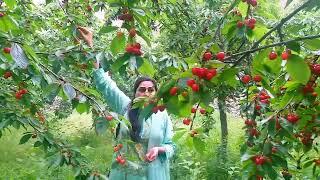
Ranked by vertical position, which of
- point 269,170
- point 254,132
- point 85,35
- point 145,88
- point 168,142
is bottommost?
point 269,170

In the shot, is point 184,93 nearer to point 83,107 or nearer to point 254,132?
point 254,132

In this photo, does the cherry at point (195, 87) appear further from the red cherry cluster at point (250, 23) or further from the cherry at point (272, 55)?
the red cherry cluster at point (250, 23)

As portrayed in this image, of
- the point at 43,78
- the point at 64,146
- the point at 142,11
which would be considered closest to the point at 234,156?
the point at 64,146

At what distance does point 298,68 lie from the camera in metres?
1.12

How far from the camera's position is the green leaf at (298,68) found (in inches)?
43.7

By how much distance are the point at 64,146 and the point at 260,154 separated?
146 centimetres

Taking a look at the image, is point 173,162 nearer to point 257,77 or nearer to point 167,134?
point 167,134

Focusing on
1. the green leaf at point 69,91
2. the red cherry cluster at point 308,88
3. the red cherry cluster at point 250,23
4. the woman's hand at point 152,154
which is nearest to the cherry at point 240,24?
the red cherry cluster at point 250,23

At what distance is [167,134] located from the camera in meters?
2.95

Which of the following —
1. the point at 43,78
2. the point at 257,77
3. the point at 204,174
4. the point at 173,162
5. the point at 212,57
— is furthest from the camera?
the point at 173,162

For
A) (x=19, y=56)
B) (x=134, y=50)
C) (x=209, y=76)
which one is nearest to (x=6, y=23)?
(x=19, y=56)

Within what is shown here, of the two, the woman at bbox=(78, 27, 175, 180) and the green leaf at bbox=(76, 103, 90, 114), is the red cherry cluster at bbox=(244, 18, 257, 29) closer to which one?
the green leaf at bbox=(76, 103, 90, 114)

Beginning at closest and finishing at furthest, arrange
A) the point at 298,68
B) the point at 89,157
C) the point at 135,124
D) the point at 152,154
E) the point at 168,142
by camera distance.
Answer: the point at 298,68 → the point at 152,154 → the point at 135,124 → the point at 168,142 → the point at 89,157

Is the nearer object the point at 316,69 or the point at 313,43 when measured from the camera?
the point at 313,43
